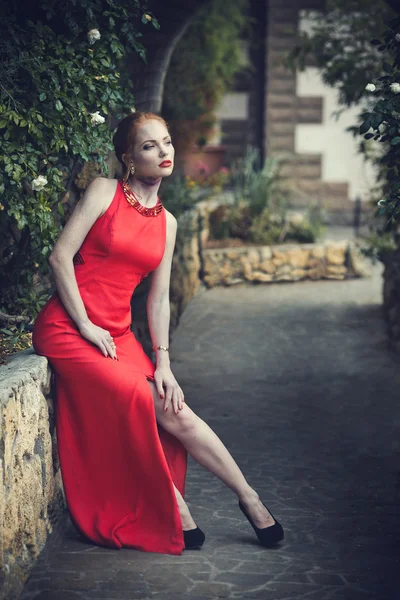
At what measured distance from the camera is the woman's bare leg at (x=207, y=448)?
3.76m

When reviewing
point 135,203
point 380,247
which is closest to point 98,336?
point 135,203

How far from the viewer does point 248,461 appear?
16.4ft

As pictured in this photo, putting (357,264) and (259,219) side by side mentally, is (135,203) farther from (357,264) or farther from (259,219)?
(357,264)

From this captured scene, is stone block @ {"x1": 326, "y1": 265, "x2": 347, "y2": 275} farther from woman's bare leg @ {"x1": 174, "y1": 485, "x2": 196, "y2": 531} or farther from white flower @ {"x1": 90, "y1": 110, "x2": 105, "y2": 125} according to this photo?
woman's bare leg @ {"x1": 174, "y1": 485, "x2": 196, "y2": 531}

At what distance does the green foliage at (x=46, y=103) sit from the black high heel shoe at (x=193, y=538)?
1441mm

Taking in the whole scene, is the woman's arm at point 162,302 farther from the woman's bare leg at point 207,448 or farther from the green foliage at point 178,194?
the green foliage at point 178,194

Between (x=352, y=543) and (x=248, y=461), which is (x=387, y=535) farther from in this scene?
(x=248, y=461)

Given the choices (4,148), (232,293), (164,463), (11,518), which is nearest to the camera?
(11,518)

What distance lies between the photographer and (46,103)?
438 centimetres

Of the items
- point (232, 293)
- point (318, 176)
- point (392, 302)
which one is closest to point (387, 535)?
point (392, 302)

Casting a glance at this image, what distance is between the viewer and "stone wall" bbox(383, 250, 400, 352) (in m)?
7.85

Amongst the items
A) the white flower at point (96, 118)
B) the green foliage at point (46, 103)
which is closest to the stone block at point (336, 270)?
the green foliage at point (46, 103)

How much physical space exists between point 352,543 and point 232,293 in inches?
253

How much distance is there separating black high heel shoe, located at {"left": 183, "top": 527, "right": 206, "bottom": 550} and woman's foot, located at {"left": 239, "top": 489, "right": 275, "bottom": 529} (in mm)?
202
